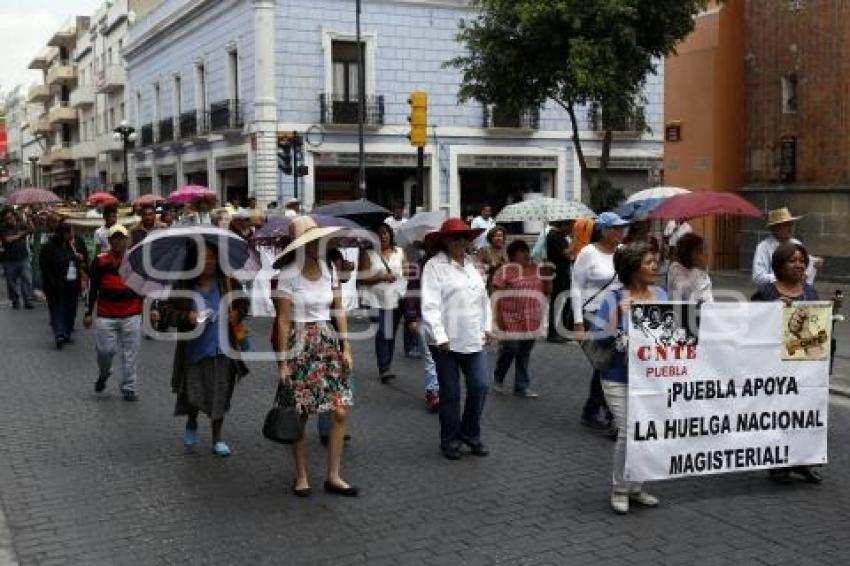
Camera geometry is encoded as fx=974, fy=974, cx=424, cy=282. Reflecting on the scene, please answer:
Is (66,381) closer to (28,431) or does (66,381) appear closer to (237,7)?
(28,431)

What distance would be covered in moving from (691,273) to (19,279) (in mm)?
12676

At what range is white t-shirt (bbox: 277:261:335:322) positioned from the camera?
595 cm

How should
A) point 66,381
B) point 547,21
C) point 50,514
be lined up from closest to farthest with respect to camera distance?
1. point 50,514
2. point 66,381
3. point 547,21

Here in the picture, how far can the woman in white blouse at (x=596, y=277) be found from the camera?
753cm

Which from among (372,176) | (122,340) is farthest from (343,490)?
(372,176)

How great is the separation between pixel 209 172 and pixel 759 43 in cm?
1918

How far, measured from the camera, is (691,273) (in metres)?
7.89

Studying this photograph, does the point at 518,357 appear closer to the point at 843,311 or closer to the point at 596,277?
the point at 596,277

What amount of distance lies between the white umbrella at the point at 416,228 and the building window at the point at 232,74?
67.9ft

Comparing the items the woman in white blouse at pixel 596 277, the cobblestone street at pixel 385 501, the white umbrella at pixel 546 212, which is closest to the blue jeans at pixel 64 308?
the cobblestone street at pixel 385 501

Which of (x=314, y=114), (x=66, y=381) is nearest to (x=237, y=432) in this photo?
(x=66, y=381)

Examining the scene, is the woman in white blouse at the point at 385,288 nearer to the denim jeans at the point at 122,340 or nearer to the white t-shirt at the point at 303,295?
the denim jeans at the point at 122,340

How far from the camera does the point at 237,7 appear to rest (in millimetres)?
30250

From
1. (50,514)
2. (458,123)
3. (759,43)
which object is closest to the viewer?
(50,514)
